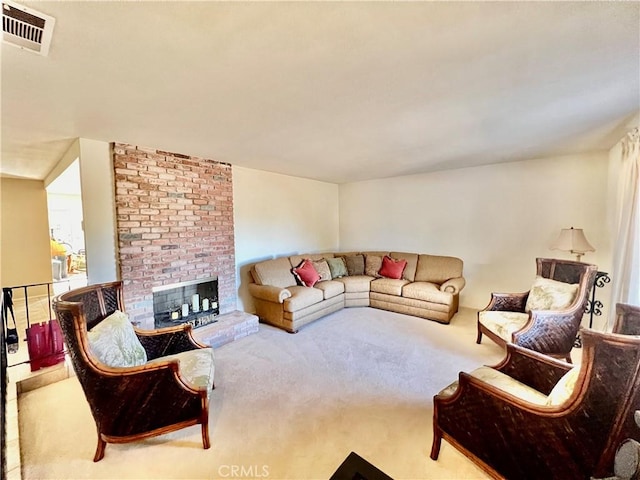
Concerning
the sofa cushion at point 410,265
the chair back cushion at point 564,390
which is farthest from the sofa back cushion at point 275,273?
the chair back cushion at point 564,390

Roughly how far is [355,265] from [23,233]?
21.9 feet

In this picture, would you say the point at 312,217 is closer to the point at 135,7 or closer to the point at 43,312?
the point at 135,7

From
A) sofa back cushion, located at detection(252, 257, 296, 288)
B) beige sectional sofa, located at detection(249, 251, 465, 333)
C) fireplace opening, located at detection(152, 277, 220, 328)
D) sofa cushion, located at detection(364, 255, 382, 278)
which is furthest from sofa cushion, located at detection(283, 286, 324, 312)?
sofa cushion, located at detection(364, 255, 382, 278)

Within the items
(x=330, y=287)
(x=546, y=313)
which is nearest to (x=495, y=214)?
(x=546, y=313)

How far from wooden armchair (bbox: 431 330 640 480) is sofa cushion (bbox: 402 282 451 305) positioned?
2176mm

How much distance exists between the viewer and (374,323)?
3814 mm

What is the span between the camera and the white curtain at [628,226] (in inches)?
95.7

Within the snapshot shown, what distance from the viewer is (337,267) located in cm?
494

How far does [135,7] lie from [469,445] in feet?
8.69

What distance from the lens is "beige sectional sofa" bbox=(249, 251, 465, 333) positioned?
146 inches

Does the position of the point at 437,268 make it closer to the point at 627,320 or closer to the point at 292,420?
the point at 627,320

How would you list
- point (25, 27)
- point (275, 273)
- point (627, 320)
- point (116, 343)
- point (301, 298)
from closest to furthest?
point (25, 27), point (627, 320), point (116, 343), point (301, 298), point (275, 273)

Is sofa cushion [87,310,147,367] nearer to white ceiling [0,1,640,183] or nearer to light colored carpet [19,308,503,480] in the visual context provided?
light colored carpet [19,308,503,480]

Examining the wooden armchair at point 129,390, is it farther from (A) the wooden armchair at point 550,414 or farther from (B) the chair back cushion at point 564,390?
(B) the chair back cushion at point 564,390
